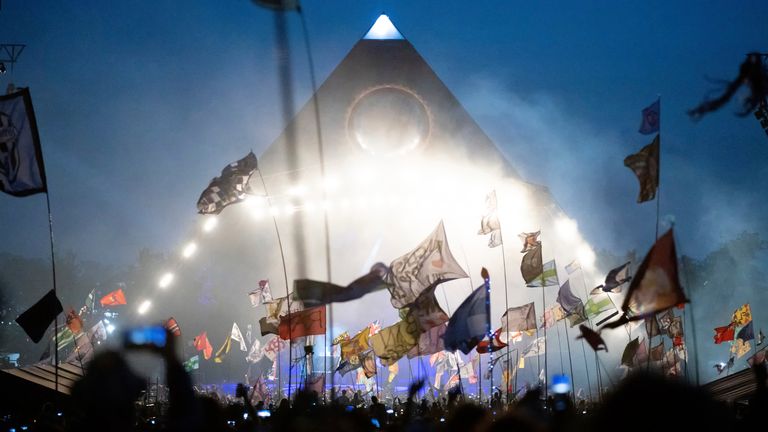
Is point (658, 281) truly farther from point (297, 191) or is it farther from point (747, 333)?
point (747, 333)

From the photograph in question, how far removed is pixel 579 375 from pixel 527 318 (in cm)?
2442

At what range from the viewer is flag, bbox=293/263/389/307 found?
8.44 metres

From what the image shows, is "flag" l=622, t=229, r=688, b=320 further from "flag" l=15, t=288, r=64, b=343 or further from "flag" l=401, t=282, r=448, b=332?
"flag" l=15, t=288, r=64, b=343

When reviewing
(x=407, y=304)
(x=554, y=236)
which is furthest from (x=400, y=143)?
(x=407, y=304)

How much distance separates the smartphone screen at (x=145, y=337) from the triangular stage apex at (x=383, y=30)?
37.7 m

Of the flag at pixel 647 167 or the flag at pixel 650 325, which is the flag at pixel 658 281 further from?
the flag at pixel 647 167

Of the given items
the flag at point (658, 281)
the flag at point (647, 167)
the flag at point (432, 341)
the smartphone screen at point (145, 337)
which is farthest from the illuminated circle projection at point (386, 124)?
the smartphone screen at point (145, 337)

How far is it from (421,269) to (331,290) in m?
3.97

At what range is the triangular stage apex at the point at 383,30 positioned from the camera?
39688mm

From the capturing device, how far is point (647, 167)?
10062 mm

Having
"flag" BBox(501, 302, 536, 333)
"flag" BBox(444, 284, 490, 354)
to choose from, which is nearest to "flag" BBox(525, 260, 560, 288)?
"flag" BBox(501, 302, 536, 333)

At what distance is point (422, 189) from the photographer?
122 feet

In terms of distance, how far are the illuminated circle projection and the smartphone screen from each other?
3288cm

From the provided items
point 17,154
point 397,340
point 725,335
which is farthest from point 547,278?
point 17,154
